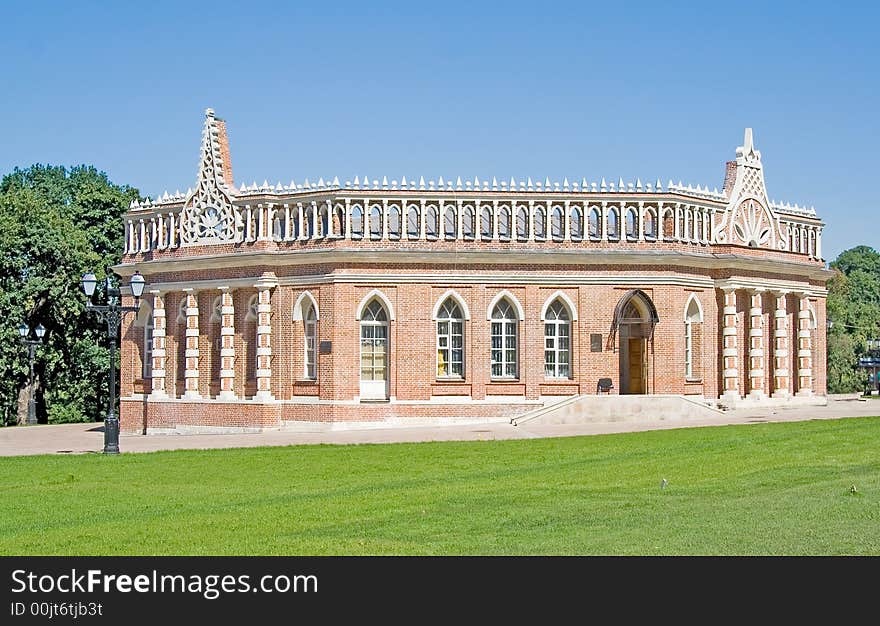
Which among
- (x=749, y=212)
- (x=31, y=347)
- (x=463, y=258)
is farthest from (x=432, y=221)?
(x=31, y=347)

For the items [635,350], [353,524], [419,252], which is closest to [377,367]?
[419,252]

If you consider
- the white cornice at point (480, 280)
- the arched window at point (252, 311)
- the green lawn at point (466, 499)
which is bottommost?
the green lawn at point (466, 499)

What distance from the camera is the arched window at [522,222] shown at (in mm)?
42500

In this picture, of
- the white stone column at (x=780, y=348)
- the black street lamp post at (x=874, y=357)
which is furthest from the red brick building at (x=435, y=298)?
the black street lamp post at (x=874, y=357)

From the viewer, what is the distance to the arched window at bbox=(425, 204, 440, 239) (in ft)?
139

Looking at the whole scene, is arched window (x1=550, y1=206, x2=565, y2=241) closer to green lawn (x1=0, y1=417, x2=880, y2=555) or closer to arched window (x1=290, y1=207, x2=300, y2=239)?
arched window (x1=290, y1=207, x2=300, y2=239)

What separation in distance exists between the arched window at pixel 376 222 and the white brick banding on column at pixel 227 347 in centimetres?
578

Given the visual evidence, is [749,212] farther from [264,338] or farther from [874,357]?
[874,357]

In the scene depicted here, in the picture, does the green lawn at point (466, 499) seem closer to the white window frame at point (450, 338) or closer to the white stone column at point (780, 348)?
the white window frame at point (450, 338)

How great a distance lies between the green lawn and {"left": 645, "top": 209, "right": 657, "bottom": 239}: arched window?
14.1 meters

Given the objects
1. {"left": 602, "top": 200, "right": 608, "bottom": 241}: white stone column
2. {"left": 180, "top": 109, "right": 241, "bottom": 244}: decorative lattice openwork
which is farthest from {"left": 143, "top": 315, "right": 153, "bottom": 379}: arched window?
{"left": 602, "top": 200, "right": 608, "bottom": 241}: white stone column

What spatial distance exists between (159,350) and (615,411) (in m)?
16.8
